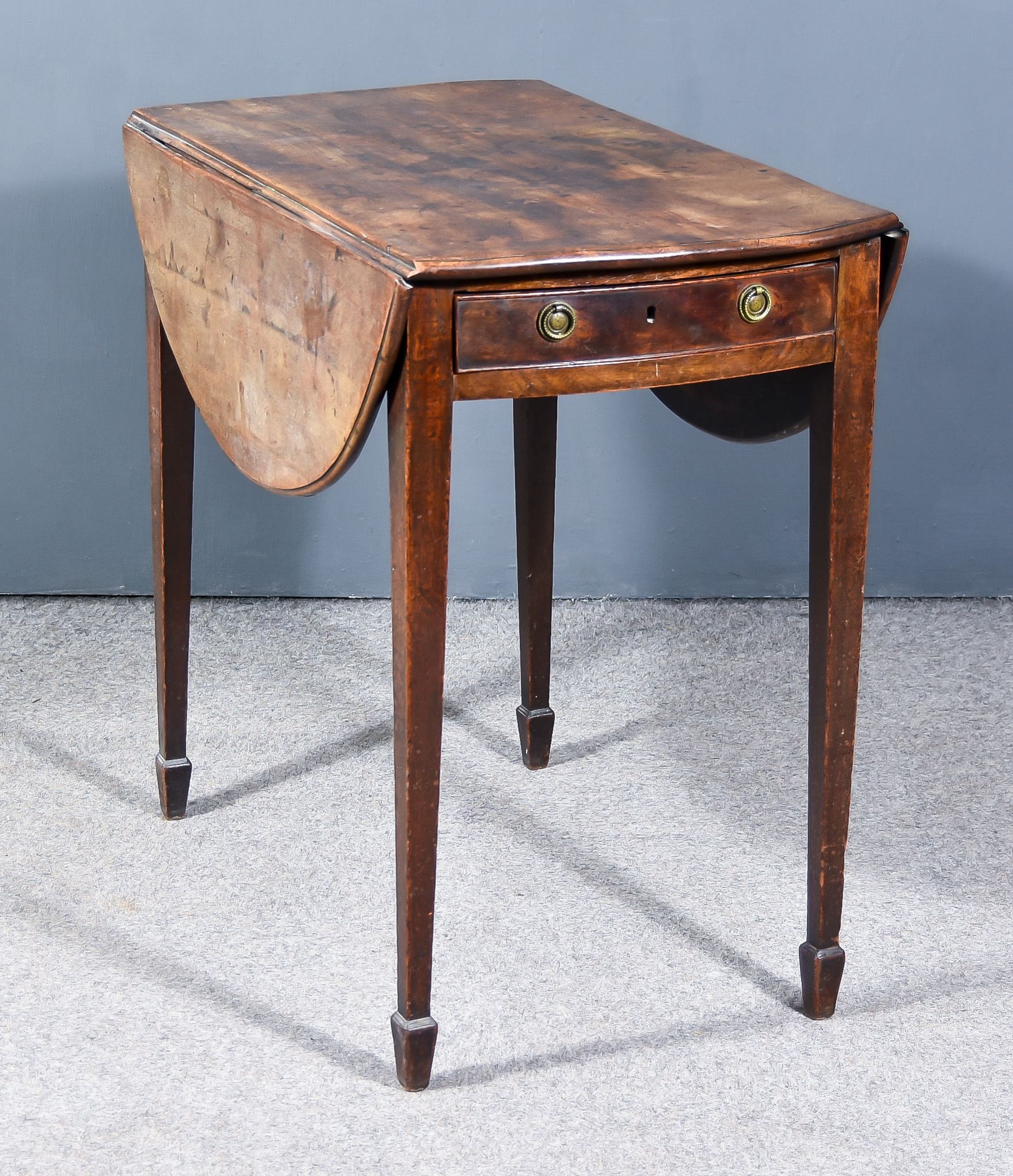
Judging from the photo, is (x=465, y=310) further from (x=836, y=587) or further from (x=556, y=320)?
(x=836, y=587)

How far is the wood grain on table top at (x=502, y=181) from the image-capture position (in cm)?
130

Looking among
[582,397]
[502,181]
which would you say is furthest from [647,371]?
[582,397]

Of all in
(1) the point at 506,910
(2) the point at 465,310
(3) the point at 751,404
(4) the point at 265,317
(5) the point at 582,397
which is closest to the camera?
(2) the point at 465,310

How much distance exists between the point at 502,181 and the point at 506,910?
0.80 metres

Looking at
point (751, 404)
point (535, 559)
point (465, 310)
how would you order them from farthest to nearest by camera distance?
1. point (535, 559)
2. point (751, 404)
3. point (465, 310)

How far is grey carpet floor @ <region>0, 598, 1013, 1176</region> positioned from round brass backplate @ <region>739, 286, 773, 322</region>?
28.3 inches

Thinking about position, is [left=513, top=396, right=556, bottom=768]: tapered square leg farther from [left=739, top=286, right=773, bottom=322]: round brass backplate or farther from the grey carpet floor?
[left=739, top=286, right=773, bottom=322]: round brass backplate

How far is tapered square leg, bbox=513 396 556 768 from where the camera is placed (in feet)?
6.51

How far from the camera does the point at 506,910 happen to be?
71.4 inches

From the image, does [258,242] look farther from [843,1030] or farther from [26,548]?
[26,548]

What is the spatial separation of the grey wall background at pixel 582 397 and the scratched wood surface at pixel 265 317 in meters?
0.67

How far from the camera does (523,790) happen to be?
2070mm

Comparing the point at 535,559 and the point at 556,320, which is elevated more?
the point at 556,320

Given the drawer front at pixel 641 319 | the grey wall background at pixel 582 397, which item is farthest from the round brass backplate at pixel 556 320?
the grey wall background at pixel 582 397
